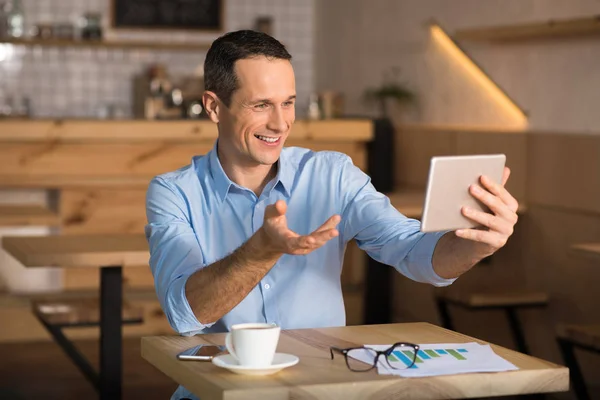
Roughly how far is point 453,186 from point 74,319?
259cm

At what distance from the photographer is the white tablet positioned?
172 centimetres

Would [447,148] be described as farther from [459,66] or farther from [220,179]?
[220,179]

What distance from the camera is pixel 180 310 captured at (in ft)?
6.59

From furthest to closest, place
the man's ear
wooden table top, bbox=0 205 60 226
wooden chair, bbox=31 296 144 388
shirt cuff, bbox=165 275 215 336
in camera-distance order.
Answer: wooden table top, bbox=0 205 60 226, wooden chair, bbox=31 296 144 388, the man's ear, shirt cuff, bbox=165 275 215 336

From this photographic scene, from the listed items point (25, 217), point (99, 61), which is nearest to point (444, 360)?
point (25, 217)

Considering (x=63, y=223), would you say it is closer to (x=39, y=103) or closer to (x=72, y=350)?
(x=72, y=350)

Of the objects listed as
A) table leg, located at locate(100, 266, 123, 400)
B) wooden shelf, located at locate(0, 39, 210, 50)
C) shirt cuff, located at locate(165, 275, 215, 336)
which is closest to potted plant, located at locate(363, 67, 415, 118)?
wooden shelf, located at locate(0, 39, 210, 50)

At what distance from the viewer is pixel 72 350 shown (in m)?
4.00

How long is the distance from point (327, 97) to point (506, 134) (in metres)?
1.69

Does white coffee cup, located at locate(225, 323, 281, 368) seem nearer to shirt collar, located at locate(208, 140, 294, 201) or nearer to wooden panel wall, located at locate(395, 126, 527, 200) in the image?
shirt collar, located at locate(208, 140, 294, 201)

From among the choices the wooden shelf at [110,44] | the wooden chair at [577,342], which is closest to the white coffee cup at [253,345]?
the wooden chair at [577,342]

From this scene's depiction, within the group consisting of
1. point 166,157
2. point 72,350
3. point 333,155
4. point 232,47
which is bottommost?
point 72,350

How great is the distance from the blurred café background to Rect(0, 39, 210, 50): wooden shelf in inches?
0.6

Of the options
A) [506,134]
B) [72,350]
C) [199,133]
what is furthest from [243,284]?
[199,133]
